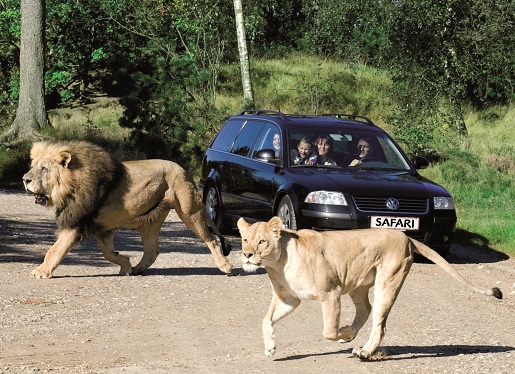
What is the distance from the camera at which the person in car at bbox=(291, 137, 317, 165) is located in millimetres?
13789

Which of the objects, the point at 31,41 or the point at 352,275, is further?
the point at 31,41

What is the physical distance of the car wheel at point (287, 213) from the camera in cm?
1288

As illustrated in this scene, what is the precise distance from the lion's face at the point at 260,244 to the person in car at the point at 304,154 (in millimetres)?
6662

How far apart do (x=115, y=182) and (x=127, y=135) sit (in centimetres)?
1518

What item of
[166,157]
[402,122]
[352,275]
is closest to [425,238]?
[352,275]

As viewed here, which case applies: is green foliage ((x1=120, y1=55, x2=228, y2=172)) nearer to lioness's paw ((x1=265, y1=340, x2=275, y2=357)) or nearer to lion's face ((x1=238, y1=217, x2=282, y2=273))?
lioness's paw ((x1=265, y1=340, x2=275, y2=357))

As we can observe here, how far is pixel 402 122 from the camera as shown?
25.7 meters

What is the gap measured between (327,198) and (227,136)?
343 centimetres

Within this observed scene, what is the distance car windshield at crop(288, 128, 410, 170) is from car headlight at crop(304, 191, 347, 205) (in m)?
1.06

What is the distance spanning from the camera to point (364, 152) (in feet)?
46.0

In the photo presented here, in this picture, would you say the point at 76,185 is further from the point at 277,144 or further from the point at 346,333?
the point at 346,333

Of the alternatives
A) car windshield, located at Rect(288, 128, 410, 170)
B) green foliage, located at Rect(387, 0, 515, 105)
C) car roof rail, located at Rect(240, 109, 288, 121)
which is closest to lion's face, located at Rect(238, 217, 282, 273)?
car windshield, located at Rect(288, 128, 410, 170)

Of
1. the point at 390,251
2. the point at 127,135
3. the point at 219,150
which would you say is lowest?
the point at 127,135

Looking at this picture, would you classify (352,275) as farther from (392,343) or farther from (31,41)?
(31,41)
